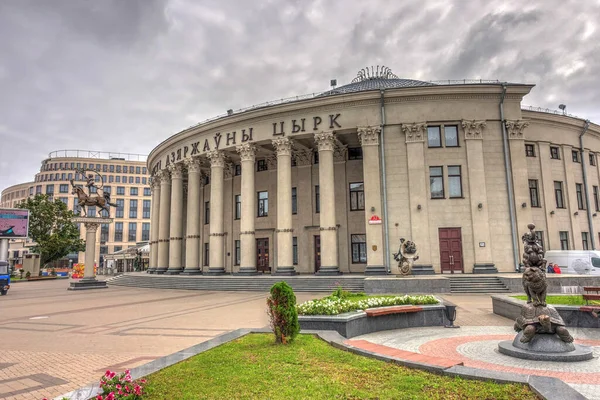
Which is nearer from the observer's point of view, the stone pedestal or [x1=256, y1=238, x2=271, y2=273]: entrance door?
the stone pedestal

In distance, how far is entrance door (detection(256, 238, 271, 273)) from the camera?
35312 mm

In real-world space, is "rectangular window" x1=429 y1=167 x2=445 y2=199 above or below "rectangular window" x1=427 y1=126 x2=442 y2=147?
below

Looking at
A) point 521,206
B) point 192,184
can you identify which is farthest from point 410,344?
point 192,184

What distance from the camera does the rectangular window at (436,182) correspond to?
27.5 meters

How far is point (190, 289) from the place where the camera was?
1194 inches

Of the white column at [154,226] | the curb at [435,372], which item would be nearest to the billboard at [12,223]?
the white column at [154,226]

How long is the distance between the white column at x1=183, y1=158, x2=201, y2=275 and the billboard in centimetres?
1738

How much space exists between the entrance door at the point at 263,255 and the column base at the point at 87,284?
44.1 ft

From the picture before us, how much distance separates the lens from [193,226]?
35062 millimetres

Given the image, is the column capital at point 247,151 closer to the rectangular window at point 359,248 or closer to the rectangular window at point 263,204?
the rectangular window at point 263,204

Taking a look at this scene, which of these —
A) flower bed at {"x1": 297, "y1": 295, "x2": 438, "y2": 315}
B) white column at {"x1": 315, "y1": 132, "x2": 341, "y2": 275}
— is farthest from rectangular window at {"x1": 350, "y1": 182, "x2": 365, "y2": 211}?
flower bed at {"x1": 297, "y1": 295, "x2": 438, "y2": 315}

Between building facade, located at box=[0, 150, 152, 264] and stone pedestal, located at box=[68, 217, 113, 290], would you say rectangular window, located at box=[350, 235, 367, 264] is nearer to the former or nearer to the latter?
stone pedestal, located at box=[68, 217, 113, 290]

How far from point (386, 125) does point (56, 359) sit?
79.7 feet

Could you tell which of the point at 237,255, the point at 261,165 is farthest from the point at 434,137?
the point at 237,255
